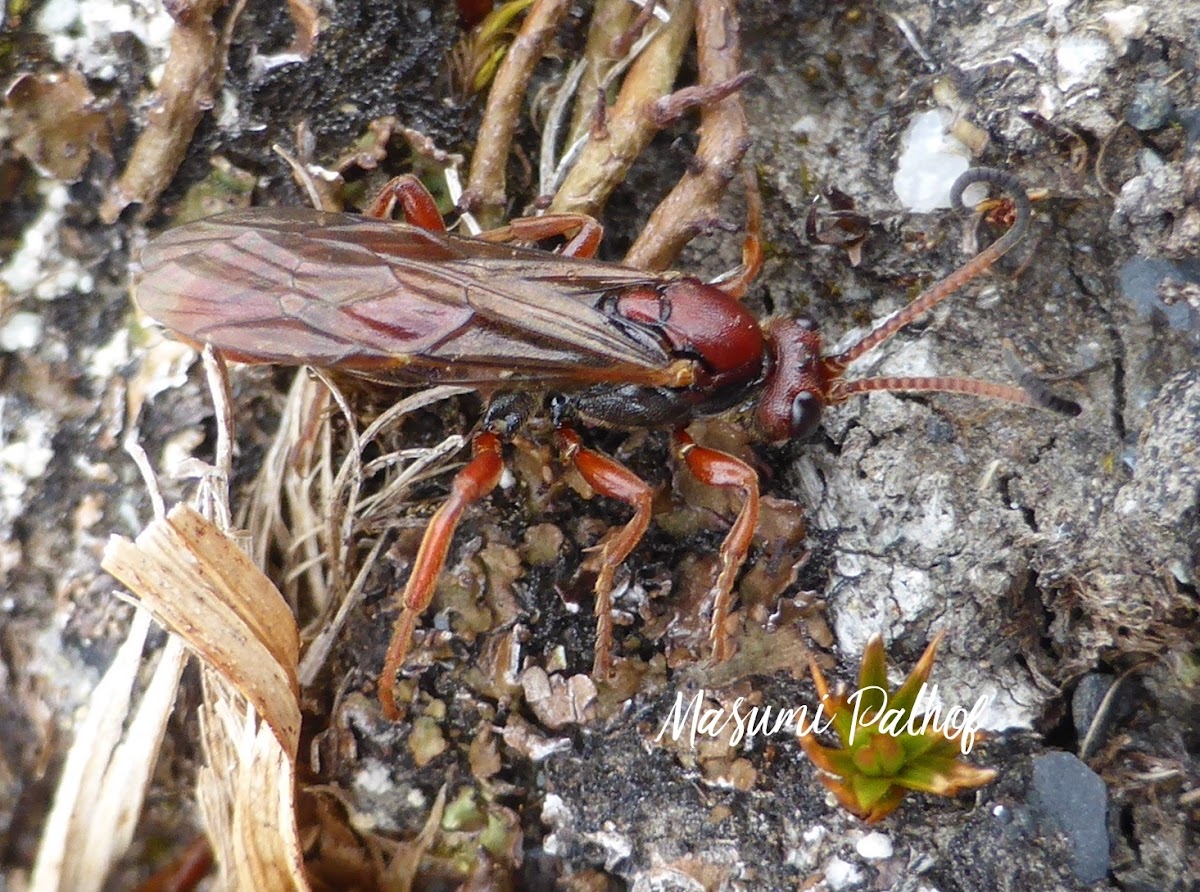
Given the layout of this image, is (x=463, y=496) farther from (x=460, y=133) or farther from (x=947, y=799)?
(x=947, y=799)

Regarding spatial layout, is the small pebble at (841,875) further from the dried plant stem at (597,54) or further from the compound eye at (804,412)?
the dried plant stem at (597,54)

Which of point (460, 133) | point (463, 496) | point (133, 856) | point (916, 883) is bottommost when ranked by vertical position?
point (916, 883)

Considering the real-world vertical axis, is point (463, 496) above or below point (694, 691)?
above

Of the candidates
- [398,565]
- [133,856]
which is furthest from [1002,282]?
[133,856]

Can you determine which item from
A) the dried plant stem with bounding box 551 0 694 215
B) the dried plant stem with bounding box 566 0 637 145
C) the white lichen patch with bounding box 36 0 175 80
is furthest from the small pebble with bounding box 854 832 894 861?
the white lichen patch with bounding box 36 0 175 80

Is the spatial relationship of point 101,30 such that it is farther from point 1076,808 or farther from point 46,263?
point 1076,808

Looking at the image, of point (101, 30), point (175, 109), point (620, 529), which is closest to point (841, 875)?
point (620, 529)
